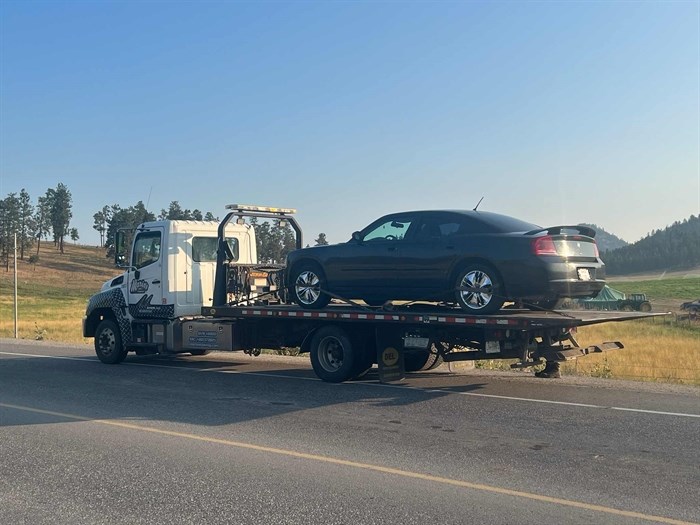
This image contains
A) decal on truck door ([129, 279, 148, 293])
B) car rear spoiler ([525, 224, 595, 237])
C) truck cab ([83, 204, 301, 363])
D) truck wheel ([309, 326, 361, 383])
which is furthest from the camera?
decal on truck door ([129, 279, 148, 293])

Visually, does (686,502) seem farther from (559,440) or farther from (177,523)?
(177,523)

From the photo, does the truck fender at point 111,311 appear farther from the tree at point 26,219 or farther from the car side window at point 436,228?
the tree at point 26,219

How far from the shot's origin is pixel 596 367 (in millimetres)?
14141

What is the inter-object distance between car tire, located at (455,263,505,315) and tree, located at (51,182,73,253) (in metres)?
118

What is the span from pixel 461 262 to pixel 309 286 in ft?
9.54

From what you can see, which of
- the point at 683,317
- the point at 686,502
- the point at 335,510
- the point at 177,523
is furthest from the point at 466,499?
the point at 683,317

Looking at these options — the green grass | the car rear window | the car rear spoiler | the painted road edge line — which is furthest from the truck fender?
the green grass

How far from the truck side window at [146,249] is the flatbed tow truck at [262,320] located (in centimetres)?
2

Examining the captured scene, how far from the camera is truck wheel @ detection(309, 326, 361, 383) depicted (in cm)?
1103

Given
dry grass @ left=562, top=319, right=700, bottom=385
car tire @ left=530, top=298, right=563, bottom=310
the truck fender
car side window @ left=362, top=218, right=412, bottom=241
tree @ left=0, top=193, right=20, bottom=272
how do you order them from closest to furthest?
car tire @ left=530, top=298, right=563, bottom=310 → car side window @ left=362, top=218, right=412, bottom=241 → dry grass @ left=562, top=319, right=700, bottom=385 → the truck fender → tree @ left=0, top=193, right=20, bottom=272

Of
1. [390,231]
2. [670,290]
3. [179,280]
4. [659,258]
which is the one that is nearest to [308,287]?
[390,231]

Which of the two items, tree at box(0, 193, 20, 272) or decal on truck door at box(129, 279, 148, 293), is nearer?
decal on truck door at box(129, 279, 148, 293)

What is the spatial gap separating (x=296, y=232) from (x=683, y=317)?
29717 millimetres

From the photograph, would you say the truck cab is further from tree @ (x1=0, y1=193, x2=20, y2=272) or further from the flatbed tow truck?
tree @ (x1=0, y1=193, x2=20, y2=272)
